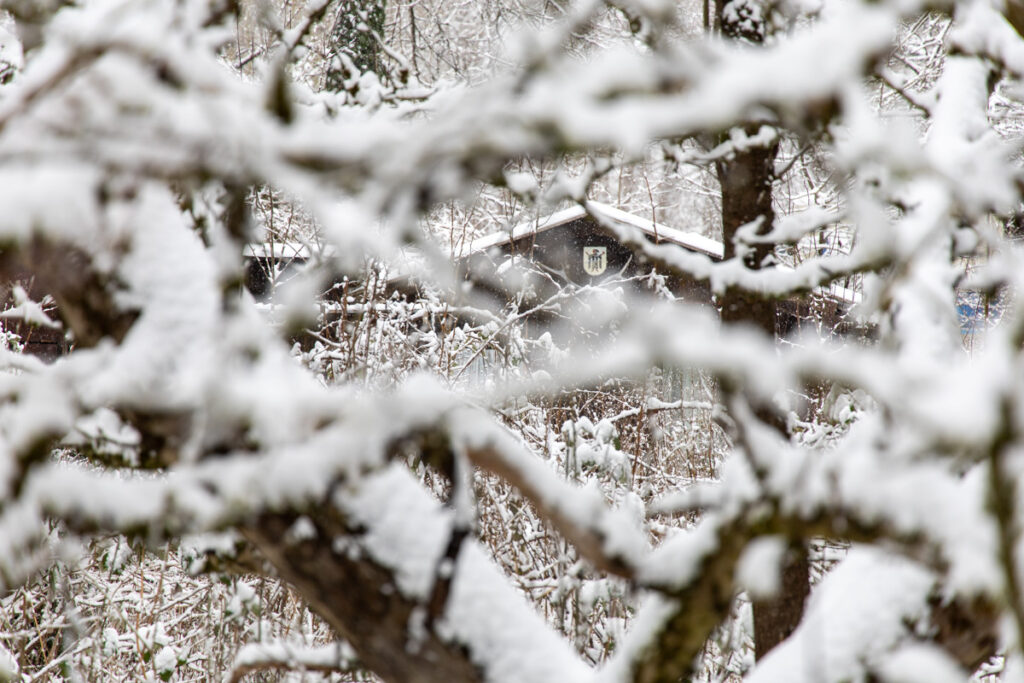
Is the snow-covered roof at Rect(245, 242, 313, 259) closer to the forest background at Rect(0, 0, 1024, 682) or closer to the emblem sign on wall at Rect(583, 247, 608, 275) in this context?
the forest background at Rect(0, 0, 1024, 682)

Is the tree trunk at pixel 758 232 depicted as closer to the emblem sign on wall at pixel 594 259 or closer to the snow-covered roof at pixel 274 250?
the snow-covered roof at pixel 274 250

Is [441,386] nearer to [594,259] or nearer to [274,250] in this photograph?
[274,250]

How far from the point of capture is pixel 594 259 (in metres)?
11.9

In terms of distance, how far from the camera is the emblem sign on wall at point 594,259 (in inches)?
465

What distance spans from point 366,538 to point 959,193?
0.96 metres

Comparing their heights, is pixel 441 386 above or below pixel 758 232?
above

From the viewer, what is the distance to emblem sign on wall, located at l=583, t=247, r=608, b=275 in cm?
1182

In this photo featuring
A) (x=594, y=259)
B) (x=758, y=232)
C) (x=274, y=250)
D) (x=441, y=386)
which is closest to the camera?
(x=441, y=386)

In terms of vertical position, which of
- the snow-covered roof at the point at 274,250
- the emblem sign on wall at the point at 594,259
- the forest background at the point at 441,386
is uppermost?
the forest background at the point at 441,386

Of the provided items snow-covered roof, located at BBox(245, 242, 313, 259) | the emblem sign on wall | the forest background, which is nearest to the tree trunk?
the forest background

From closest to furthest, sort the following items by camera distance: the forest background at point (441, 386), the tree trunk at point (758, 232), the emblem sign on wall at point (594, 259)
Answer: the forest background at point (441, 386), the tree trunk at point (758, 232), the emblem sign on wall at point (594, 259)

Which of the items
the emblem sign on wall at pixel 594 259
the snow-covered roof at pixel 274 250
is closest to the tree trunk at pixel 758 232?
the snow-covered roof at pixel 274 250

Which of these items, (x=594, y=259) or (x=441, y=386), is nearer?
(x=441, y=386)

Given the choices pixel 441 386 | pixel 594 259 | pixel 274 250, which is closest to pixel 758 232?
pixel 441 386
